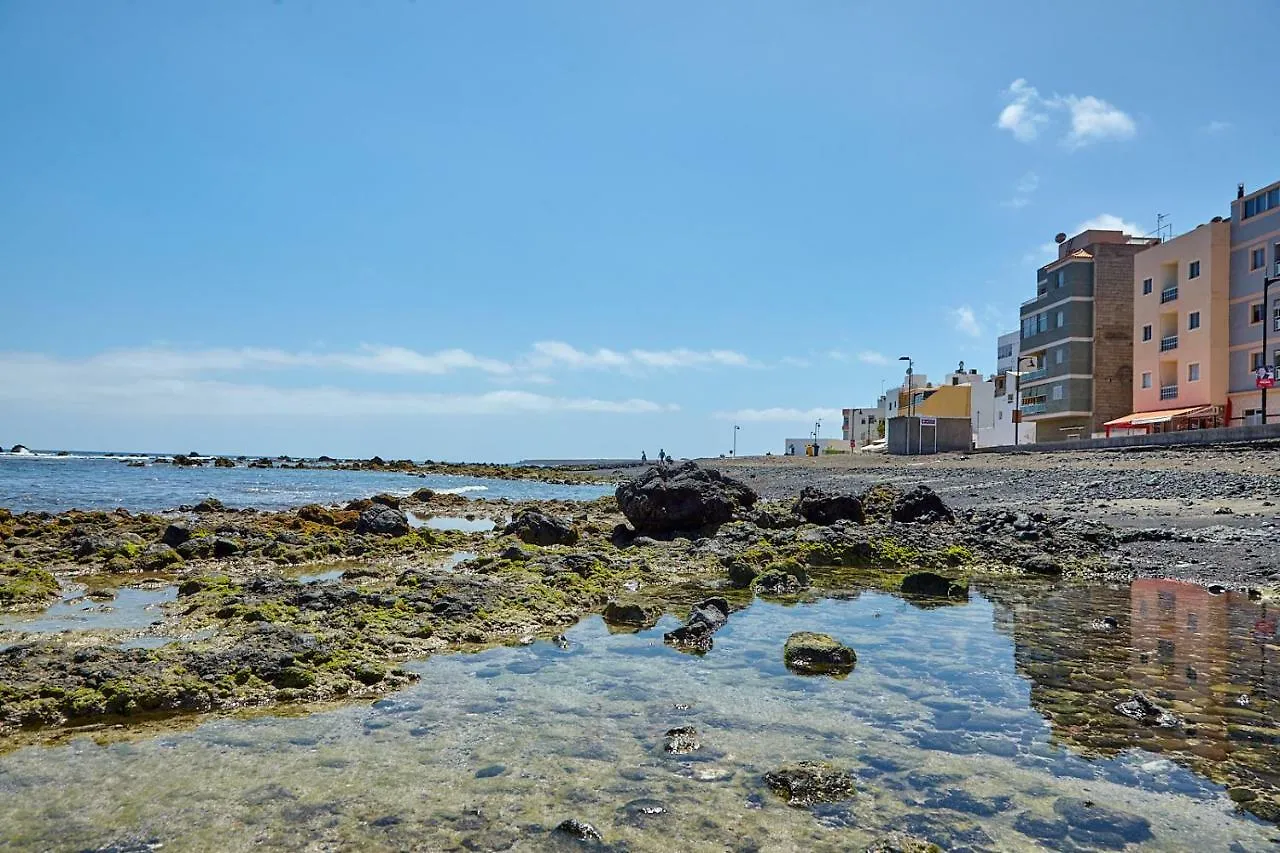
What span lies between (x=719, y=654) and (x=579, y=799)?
400cm

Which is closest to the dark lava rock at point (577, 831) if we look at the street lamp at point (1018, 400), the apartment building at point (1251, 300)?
the apartment building at point (1251, 300)

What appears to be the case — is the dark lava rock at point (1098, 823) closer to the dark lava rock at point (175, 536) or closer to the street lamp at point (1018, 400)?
the dark lava rock at point (175, 536)

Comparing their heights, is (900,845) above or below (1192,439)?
below

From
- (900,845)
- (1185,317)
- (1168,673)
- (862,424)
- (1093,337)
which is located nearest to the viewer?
(900,845)

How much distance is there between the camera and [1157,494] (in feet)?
71.3

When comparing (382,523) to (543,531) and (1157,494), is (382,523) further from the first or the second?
(1157,494)

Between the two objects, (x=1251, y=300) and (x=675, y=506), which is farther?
(x=1251, y=300)

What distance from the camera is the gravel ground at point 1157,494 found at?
14297 millimetres

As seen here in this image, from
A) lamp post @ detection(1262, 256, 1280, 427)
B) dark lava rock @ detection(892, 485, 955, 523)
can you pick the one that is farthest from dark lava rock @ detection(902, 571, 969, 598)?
lamp post @ detection(1262, 256, 1280, 427)

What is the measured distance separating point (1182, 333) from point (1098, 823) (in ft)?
182

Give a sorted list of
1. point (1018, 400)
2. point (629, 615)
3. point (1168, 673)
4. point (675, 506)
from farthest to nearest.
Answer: point (1018, 400) < point (675, 506) < point (629, 615) < point (1168, 673)

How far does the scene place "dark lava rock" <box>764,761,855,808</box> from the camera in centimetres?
517

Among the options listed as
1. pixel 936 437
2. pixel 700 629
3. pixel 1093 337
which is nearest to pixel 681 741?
pixel 700 629

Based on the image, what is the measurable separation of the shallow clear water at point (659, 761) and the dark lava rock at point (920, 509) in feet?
37.3
